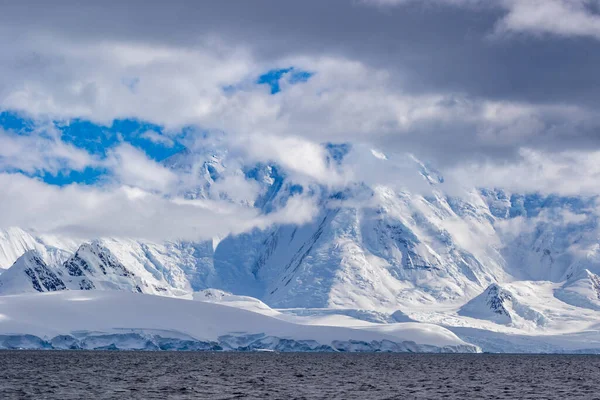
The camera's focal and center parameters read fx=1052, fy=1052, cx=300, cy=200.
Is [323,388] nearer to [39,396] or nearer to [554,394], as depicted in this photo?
[554,394]

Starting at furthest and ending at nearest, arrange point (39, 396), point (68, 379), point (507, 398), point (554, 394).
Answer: point (68, 379), point (554, 394), point (507, 398), point (39, 396)

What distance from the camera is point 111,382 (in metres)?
138

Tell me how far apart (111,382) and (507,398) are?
51.3 meters

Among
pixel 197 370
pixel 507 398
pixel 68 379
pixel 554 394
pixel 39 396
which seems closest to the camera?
pixel 39 396

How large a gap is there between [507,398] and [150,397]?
135 feet

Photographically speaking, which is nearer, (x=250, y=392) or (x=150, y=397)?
(x=150, y=397)

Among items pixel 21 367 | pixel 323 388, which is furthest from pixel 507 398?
pixel 21 367

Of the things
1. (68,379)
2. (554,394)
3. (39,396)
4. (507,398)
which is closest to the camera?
(39,396)

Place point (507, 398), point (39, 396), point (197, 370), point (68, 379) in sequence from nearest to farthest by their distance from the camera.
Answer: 1. point (39, 396)
2. point (507, 398)
3. point (68, 379)
4. point (197, 370)

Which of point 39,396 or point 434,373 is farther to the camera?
point 434,373

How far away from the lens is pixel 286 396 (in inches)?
4663

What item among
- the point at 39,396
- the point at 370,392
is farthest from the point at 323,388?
the point at 39,396

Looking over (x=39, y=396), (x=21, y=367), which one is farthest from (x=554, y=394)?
(x=21, y=367)

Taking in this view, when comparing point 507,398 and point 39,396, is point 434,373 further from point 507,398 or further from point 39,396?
point 39,396
